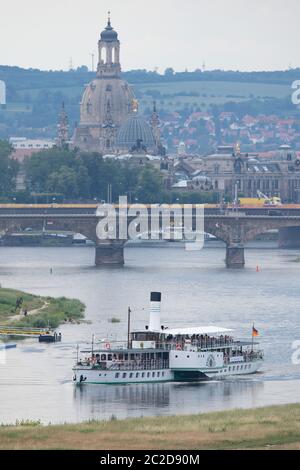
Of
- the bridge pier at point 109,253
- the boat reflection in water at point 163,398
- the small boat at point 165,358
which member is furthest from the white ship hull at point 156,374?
the bridge pier at point 109,253

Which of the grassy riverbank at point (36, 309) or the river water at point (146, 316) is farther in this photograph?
the grassy riverbank at point (36, 309)

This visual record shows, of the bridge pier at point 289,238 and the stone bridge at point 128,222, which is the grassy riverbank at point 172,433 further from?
the bridge pier at point 289,238

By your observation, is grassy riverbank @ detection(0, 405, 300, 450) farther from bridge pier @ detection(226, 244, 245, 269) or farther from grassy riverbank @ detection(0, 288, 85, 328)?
bridge pier @ detection(226, 244, 245, 269)

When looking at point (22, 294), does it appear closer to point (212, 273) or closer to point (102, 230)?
point (212, 273)

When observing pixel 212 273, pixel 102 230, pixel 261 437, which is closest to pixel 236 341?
pixel 261 437

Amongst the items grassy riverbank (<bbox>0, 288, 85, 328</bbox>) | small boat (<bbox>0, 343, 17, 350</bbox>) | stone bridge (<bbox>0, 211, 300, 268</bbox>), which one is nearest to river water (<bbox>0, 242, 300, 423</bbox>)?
small boat (<bbox>0, 343, 17, 350</bbox>)

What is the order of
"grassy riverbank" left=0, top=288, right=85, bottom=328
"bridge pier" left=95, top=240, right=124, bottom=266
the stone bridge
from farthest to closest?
the stone bridge < "bridge pier" left=95, top=240, right=124, bottom=266 < "grassy riverbank" left=0, top=288, right=85, bottom=328

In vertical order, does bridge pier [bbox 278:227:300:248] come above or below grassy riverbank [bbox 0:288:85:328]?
above
